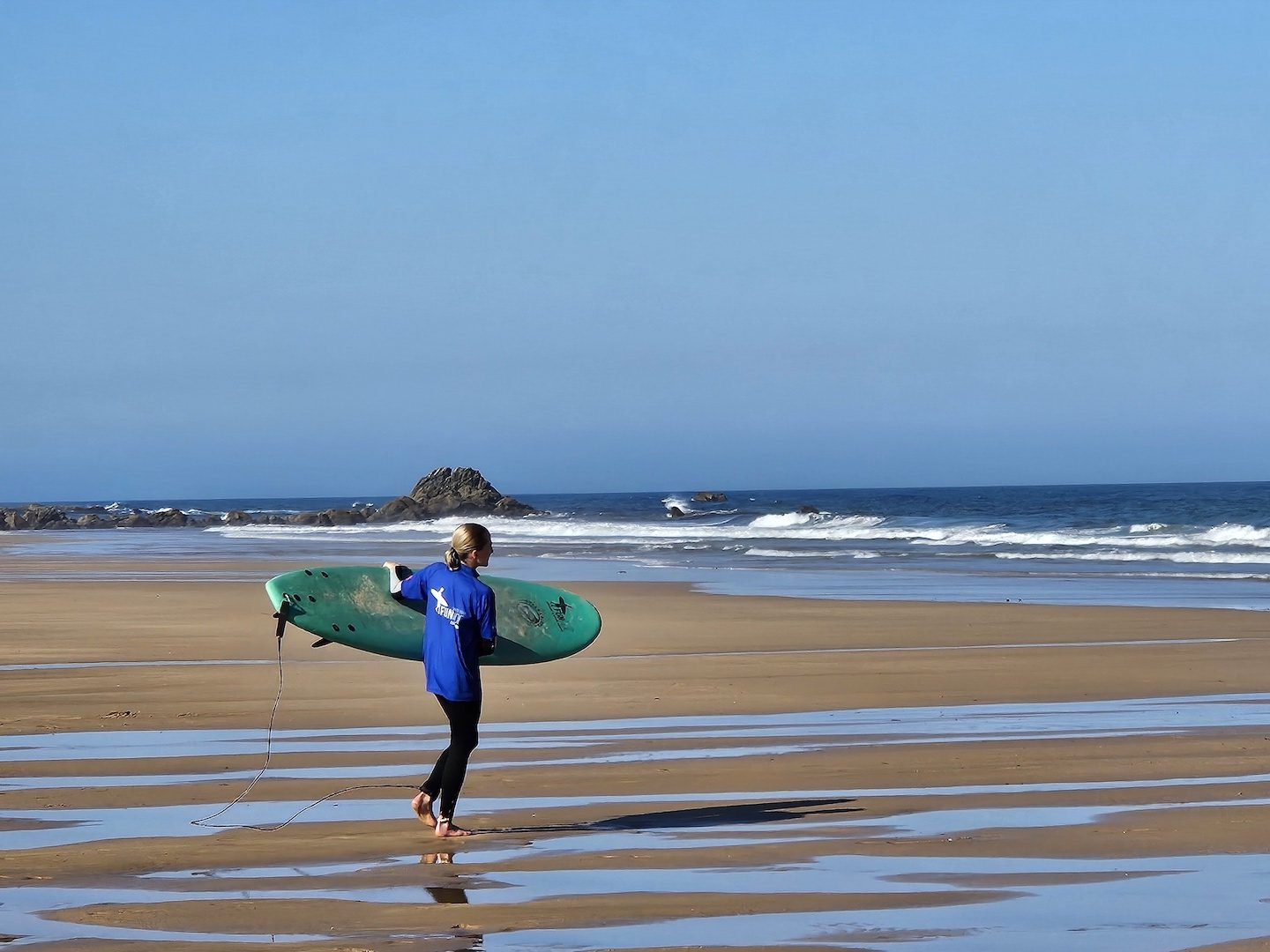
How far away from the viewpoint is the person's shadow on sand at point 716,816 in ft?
20.4

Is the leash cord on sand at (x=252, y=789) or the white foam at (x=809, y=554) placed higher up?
the leash cord on sand at (x=252, y=789)

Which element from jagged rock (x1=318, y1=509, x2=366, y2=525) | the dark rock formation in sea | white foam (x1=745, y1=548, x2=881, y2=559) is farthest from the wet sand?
the dark rock formation in sea

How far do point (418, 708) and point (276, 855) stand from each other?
13.5ft

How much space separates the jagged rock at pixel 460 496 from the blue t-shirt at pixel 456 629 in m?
70.1

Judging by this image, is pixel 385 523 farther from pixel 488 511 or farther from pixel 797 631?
pixel 797 631

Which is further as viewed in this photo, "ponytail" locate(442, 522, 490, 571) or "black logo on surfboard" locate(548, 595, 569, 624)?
"black logo on surfboard" locate(548, 595, 569, 624)

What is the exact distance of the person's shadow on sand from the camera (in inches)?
245

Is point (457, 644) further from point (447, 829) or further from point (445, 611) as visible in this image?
point (447, 829)

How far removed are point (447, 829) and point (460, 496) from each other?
75055mm

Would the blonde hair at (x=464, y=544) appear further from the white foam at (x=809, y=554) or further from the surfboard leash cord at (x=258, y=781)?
the white foam at (x=809, y=554)

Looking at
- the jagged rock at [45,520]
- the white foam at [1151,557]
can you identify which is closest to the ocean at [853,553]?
the white foam at [1151,557]

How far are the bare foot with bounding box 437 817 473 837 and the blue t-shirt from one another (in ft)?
1.65

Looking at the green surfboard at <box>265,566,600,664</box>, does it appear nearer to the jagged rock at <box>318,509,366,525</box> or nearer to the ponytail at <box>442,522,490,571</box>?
the ponytail at <box>442,522,490,571</box>

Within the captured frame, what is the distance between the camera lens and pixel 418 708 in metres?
9.86
